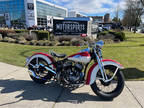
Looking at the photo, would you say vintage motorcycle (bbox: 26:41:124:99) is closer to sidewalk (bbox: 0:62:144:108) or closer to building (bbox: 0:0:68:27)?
sidewalk (bbox: 0:62:144:108)

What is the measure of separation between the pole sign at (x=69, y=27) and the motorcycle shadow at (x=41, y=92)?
9.59 meters

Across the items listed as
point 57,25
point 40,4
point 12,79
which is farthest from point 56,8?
point 12,79

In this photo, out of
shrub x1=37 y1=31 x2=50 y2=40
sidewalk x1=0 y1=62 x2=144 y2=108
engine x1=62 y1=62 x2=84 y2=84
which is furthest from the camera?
shrub x1=37 y1=31 x2=50 y2=40

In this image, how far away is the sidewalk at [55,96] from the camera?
99.4 inches

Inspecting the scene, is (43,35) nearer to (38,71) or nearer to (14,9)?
(38,71)

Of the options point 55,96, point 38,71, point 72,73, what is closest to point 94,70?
point 72,73

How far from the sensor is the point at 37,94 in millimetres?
2916

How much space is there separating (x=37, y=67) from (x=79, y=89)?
1292 millimetres

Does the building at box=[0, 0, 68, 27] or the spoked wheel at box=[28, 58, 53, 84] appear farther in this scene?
the building at box=[0, 0, 68, 27]

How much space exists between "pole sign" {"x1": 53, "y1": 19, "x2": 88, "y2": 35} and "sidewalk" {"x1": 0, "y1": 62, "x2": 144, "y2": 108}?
9488 mm

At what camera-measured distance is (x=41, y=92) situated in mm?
3002

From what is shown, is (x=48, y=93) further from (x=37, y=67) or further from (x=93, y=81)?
(x=93, y=81)

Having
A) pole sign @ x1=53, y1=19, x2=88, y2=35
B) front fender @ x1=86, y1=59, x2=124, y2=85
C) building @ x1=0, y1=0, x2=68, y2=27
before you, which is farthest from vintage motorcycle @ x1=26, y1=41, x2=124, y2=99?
building @ x1=0, y1=0, x2=68, y2=27

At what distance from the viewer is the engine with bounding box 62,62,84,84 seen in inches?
113
